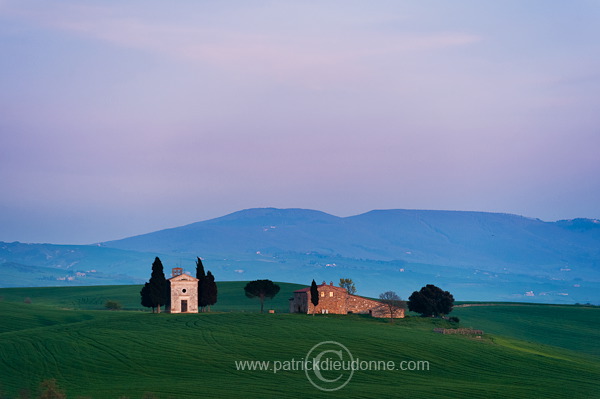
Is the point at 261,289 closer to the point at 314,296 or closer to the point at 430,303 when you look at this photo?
the point at 314,296

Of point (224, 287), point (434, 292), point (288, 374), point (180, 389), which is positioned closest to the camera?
point (180, 389)

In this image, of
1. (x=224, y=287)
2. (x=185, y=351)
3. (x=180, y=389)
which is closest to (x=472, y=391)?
(x=180, y=389)

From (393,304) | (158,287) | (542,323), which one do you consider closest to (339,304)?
(393,304)

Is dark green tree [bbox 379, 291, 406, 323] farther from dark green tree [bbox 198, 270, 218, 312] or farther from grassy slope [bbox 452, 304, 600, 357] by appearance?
dark green tree [bbox 198, 270, 218, 312]

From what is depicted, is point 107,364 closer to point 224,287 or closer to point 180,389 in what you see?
point 180,389

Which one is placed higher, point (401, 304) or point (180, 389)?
point (401, 304)

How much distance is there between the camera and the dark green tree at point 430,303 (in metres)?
102

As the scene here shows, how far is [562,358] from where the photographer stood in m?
76.5

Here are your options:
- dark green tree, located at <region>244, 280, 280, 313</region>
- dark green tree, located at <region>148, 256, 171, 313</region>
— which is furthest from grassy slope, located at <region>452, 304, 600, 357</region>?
dark green tree, located at <region>148, 256, 171, 313</region>

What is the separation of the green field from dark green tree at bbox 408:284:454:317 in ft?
11.2

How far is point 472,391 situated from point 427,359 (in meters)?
12.8

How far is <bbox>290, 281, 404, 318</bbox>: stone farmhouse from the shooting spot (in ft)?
321

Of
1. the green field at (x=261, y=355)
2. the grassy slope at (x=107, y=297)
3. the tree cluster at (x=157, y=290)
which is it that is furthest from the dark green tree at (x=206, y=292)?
the grassy slope at (x=107, y=297)

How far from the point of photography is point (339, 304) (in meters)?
99.1
